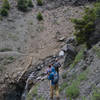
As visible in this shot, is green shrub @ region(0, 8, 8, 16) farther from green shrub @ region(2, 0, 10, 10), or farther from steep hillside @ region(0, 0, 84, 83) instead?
green shrub @ region(2, 0, 10, 10)

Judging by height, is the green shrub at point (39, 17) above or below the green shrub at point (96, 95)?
below

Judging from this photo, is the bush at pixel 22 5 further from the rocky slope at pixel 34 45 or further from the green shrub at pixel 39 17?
the green shrub at pixel 39 17

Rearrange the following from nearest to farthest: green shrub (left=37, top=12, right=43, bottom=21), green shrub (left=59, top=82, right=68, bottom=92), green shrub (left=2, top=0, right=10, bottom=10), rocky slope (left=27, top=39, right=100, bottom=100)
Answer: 1. rocky slope (left=27, top=39, right=100, bottom=100)
2. green shrub (left=59, top=82, right=68, bottom=92)
3. green shrub (left=37, top=12, right=43, bottom=21)
4. green shrub (left=2, top=0, right=10, bottom=10)

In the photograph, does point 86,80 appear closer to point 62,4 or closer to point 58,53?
point 58,53

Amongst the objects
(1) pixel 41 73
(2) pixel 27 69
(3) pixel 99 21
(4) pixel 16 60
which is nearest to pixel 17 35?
(4) pixel 16 60

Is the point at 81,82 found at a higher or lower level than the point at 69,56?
higher

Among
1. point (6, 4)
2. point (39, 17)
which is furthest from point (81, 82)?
point (6, 4)

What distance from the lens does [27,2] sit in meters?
28.8

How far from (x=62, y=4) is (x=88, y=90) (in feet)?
72.4

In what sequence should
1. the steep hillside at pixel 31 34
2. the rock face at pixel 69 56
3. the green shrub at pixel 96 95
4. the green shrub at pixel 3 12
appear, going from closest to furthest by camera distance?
the green shrub at pixel 96 95, the rock face at pixel 69 56, the steep hillside at pixel 31 34, the green shrub at pixel 3 12

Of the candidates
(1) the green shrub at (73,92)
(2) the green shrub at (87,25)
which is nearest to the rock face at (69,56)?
(2) the green shrub at (87,25)

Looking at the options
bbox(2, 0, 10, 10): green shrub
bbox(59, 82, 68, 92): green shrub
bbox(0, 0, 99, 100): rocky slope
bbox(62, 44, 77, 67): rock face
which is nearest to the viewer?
bbox(59, 82, 68, 92): green shrub

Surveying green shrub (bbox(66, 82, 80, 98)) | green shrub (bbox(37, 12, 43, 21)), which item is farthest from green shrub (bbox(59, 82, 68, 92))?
green shrub (bbox(37, 12, 43, 21))

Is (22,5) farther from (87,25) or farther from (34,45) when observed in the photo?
(87,25)
